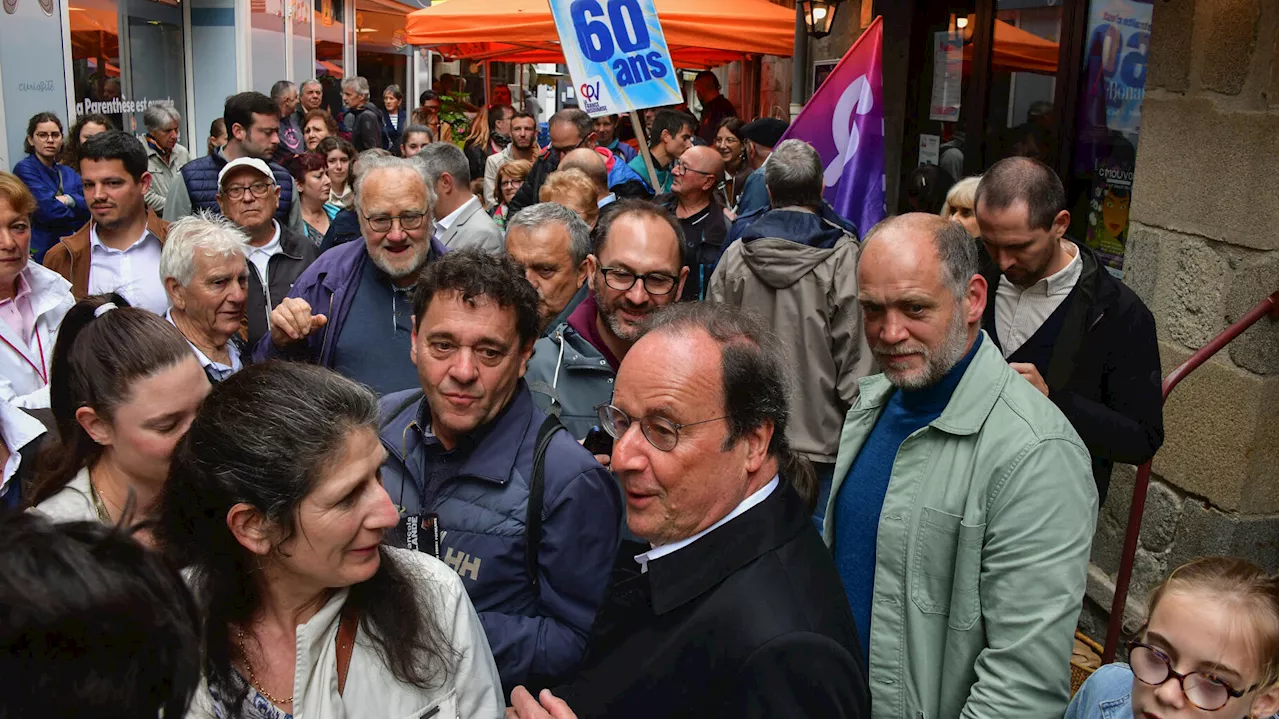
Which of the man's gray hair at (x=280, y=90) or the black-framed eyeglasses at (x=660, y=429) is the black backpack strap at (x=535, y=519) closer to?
the black-framed eyeglasses at (x=660, y=429)

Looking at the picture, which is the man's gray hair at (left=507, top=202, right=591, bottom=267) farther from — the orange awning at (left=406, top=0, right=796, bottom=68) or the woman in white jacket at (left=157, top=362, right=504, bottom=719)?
the orange awning at (left=406, top=0, right=796, bottom=68)

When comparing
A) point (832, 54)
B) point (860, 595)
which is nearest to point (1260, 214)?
point (860, 595)

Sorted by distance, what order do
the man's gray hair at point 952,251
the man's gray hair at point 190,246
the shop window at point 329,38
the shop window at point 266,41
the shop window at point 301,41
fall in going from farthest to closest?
the shop window at point 329,38 → the shop window at point 301,41 → the shop window at point 266,41 → the man's gray hair at point 190,246 → the man's gray hair at point 952,251

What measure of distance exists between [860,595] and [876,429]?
42 cm

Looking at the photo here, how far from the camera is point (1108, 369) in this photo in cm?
341

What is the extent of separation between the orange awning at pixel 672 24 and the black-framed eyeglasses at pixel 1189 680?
360 inches

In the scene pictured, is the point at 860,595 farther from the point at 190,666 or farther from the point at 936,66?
the point at 936,66

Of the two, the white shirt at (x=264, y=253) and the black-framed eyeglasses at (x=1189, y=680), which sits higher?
the white shirt at (x=264, y=253)

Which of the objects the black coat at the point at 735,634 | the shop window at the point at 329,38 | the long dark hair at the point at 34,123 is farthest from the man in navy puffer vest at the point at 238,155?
the shop window at the point at 329,38

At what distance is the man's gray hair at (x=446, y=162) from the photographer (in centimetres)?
599

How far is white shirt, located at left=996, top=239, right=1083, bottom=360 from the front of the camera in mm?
3508

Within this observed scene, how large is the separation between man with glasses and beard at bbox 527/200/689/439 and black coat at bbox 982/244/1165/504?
4.24 feet

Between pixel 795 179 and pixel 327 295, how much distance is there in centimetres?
216

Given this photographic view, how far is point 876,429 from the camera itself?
2.82 m
